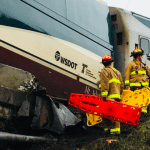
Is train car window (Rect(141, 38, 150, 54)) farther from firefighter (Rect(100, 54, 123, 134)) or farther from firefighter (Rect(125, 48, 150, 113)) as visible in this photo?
firefighter (Rect(100, 54, 123, 134))

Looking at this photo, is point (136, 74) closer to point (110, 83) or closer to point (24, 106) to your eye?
point (110, 83)

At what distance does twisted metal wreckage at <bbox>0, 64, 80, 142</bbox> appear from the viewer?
343 centimetres

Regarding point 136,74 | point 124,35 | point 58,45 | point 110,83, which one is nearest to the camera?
point 110,83

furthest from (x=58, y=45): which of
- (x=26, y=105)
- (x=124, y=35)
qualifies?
(x=124, y=35)

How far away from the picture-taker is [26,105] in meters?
3.50

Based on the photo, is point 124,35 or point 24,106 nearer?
point 24,106

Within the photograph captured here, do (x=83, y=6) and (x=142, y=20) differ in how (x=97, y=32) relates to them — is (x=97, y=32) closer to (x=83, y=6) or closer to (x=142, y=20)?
(x=83, y=6)

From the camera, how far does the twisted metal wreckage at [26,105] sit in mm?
3426

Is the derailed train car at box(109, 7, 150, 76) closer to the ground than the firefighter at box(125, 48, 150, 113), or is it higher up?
higher up

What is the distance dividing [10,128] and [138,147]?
1.82 metres

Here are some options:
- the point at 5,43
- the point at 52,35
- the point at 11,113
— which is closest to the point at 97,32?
the point at 52,35

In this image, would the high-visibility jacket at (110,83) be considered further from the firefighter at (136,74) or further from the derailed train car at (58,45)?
the firefighter at (136,74)

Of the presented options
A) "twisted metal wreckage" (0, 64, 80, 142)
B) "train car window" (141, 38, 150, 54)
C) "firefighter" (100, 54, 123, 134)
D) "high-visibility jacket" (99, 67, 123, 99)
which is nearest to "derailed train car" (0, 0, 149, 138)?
"twisted metal wreckage" (0, 64, 80, 142)

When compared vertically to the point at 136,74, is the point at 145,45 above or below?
above
